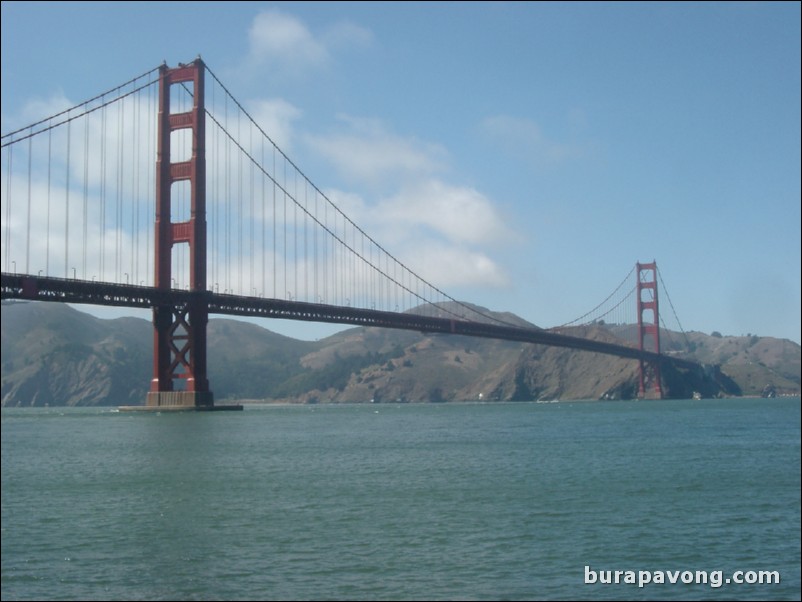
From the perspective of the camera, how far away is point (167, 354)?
207ft

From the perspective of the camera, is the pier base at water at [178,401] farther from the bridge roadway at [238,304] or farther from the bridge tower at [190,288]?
the bridge roadway at [238,304]

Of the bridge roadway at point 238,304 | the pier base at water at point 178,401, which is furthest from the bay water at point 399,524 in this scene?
the pier base at water at point 178,401

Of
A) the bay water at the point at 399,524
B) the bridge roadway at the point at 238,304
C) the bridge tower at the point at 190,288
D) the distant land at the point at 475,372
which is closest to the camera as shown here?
the bay water at the point at 399,524

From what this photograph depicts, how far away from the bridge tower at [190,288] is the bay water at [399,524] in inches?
1126

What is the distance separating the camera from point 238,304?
66000 millimetres

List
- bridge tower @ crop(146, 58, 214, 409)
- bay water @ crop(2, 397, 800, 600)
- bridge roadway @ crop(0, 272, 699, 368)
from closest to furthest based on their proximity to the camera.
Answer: bay water @ crop(2, 397, 800, 600)
bridge roadway @ crop(0, 272, 699, 368)
bridge tower @ crop(146, 58, 214, 409)

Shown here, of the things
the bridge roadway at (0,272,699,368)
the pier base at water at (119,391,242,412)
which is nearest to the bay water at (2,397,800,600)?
the bridge roadway at (0,272,699,368)

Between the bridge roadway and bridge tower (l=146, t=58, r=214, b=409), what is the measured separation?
3.29 ft

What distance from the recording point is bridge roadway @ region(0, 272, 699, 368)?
5156 centimetres

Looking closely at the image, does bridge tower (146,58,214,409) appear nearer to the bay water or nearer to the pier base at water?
the pier base at water

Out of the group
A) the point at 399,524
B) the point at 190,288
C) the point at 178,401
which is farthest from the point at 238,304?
the point at 399,524

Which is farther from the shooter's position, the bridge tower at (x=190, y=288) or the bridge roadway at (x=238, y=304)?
the bridge tower at (x=190, y=288)

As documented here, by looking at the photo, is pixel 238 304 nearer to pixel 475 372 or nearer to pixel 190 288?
pixel 190 288

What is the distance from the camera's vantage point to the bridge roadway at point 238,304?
51562 mm
